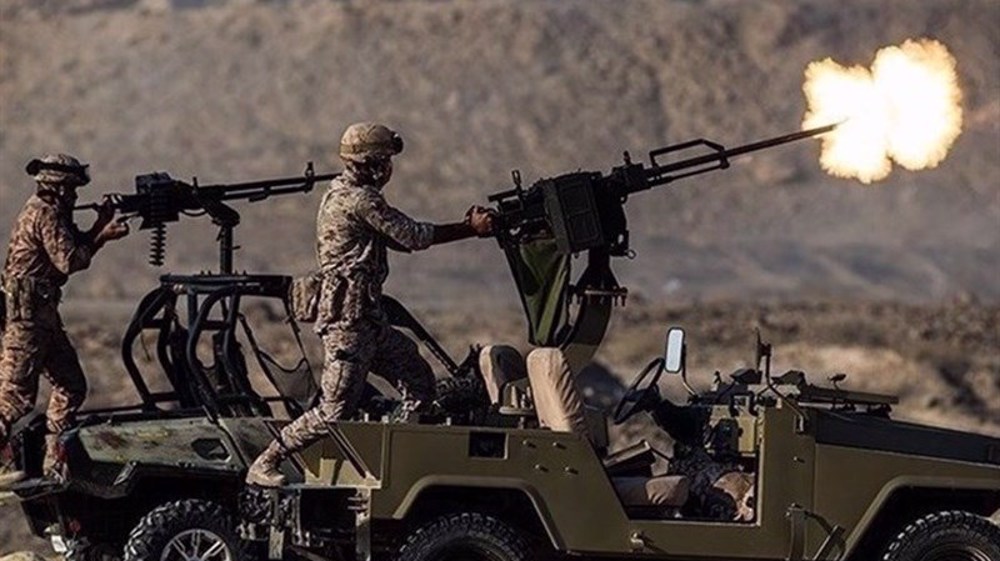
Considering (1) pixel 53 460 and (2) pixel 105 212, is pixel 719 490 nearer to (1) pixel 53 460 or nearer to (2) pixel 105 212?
(1) pixel 53 460

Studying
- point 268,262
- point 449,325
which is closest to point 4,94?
point 268,262

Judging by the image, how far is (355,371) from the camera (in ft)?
42.3

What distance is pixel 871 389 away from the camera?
39750 mm

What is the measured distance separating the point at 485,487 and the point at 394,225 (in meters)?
1.26

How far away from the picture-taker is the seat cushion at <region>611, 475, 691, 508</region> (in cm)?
1279

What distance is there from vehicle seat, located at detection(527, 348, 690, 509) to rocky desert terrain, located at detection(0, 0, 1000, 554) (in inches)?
1943

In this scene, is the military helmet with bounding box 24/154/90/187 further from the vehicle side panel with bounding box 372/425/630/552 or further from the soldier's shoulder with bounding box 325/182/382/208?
the vehicle side panel with bounding box 372/425/630/552

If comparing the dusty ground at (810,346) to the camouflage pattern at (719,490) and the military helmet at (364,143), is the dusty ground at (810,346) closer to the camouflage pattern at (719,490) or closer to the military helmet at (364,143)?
the camouflage pattern at (719,490)

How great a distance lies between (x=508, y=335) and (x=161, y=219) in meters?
33.6

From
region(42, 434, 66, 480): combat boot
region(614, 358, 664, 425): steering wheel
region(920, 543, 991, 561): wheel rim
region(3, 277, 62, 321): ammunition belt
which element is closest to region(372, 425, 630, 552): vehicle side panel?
region(614, 358, 664, 425): steering wheel

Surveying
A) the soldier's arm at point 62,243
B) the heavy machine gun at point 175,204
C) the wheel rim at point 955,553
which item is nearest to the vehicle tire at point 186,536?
the soldier's arm at point 62,243

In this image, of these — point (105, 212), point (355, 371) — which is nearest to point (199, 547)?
point (355, 371)

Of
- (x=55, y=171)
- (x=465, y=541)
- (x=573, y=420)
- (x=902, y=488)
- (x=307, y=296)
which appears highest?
(x=55, y=171)

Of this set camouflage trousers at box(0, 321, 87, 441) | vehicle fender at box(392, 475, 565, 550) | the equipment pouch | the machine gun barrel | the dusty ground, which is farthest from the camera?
the dusty ground
